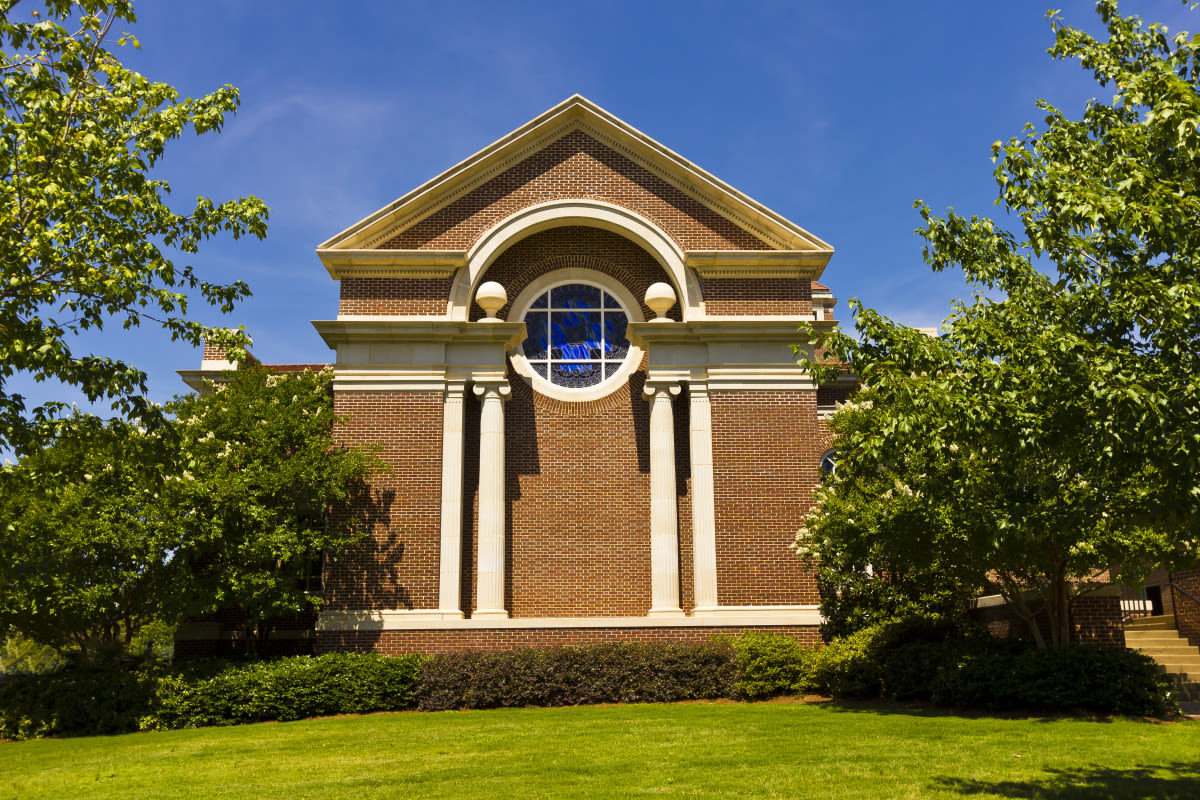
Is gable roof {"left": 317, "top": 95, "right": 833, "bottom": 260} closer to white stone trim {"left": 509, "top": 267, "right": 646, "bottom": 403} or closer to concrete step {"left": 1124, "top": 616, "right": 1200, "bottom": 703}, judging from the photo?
white stone trim {"left": 509, "top": 267, "right": 646, "bottom": 403}

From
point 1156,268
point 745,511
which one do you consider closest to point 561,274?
point 745,511

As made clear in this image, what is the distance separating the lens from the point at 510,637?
19312 millimetres

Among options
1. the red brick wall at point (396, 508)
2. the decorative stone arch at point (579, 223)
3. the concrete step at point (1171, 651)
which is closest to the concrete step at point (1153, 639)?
the concrete step at point (1171, 651)

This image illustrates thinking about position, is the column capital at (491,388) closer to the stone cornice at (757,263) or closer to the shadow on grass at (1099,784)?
the stone cornice at (757,263)

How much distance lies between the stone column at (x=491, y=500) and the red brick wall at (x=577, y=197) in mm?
3671

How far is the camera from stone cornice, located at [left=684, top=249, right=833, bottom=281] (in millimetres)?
21641

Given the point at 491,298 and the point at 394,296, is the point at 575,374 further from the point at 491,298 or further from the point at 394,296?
the point at 394,296

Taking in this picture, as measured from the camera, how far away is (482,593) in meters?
19.9

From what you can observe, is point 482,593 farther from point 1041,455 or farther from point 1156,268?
point 1156,268

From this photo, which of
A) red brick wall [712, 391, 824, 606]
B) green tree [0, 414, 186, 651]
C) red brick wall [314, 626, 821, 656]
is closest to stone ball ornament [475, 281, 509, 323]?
red brick wall [712, 391, 824, 606]

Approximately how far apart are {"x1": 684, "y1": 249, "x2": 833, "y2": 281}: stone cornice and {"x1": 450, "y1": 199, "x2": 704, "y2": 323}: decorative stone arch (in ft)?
1.24

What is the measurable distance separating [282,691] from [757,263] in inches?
515

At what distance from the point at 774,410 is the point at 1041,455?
37.0 ft

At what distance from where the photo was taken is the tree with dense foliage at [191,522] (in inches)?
662
